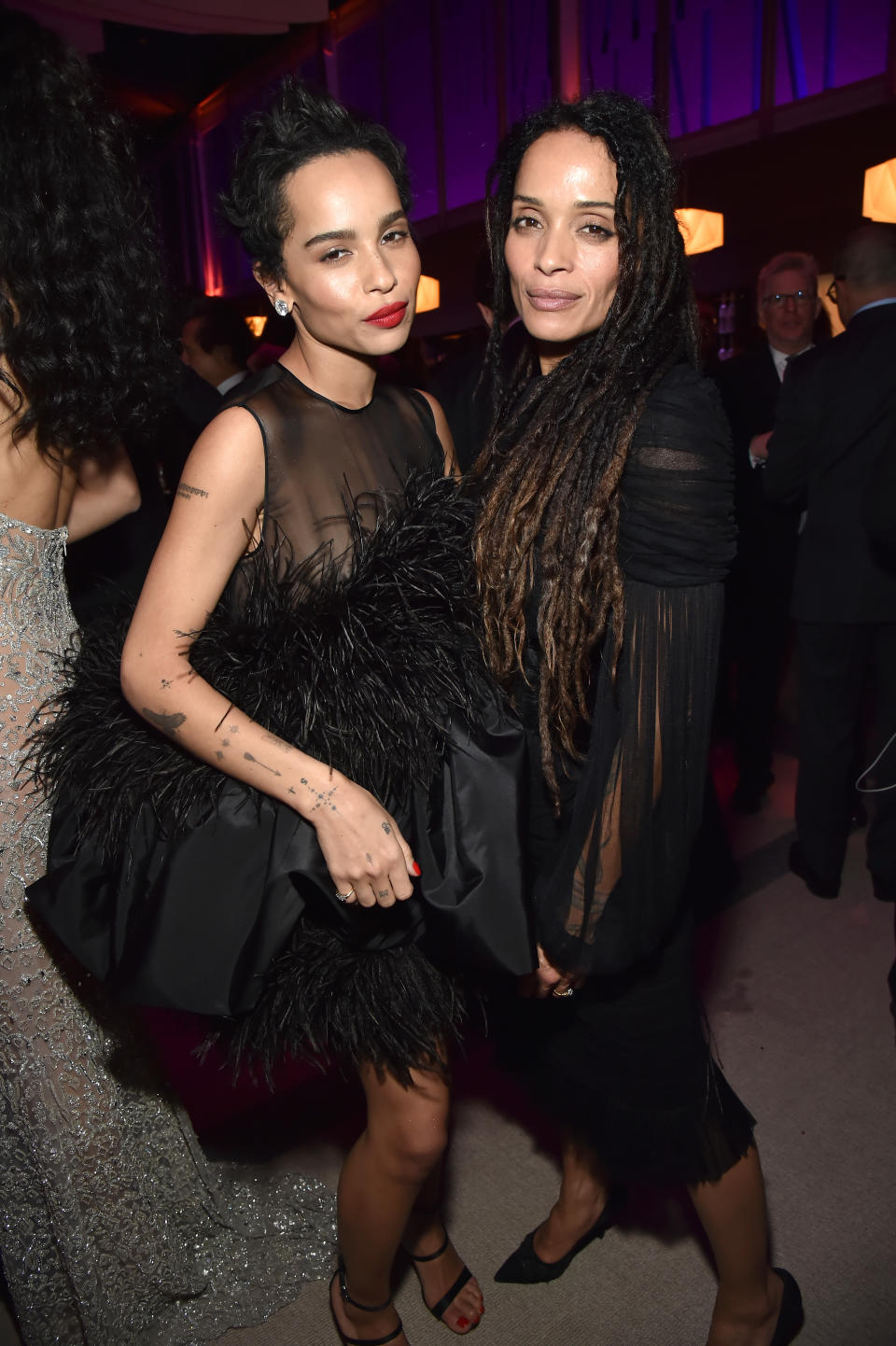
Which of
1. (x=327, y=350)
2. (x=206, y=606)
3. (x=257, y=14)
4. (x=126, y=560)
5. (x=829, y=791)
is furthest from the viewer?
(x=257, y=14)

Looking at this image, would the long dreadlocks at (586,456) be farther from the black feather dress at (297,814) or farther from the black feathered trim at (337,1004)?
the black feathered trim at (337,1004)

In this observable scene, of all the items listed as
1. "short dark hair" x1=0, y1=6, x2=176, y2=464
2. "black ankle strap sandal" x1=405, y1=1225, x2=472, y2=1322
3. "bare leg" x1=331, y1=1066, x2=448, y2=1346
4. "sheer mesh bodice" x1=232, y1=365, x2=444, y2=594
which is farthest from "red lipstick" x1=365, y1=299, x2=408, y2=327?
"black ankle strap sandal" x1=405, y1=1225, x2=472, y2=1322

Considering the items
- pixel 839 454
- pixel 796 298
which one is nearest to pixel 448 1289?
pixel 839 454

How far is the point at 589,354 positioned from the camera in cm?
131

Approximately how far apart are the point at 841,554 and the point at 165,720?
2.34 m

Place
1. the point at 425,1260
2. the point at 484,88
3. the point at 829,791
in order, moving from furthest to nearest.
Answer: the point at 484,88, the point at 829,791, the point at 425,1260

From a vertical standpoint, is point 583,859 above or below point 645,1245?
above

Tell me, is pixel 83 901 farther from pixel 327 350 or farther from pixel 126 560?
pixel 126 560

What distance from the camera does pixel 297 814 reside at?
4.07ft

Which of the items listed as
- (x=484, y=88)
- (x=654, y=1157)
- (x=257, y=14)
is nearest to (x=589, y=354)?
(x=654, y=1157)

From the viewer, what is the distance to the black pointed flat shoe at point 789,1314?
62.2 inches

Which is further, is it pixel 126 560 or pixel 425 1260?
pixel 126 560

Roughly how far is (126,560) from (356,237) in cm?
136

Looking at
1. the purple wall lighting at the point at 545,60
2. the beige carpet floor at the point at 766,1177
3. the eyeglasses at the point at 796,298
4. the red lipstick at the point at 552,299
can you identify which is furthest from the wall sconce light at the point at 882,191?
the red lipstick at the point at 552,299
